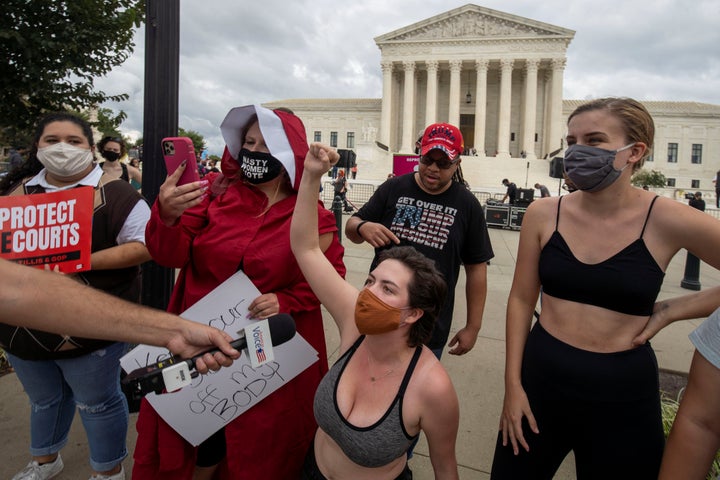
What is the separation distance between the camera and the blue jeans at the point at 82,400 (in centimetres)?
232

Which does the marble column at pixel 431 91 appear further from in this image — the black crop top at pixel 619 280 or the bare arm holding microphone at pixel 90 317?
the bare arm holding microphone at pixel 90 317

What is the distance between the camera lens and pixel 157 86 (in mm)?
2893

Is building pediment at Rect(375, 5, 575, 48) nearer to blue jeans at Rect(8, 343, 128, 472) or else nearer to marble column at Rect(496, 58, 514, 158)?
marble column at Rect(496, 58, 514, 158)

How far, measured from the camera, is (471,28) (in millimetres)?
47375

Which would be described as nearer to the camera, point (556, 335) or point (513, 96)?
point (556, 335)

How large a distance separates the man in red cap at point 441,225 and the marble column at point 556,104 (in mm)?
47596

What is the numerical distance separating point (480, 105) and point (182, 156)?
161ft

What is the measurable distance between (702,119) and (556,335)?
65262mm

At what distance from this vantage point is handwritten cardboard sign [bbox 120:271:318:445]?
Answer: 1.93 meters

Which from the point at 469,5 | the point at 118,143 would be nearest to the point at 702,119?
the point at 469,5

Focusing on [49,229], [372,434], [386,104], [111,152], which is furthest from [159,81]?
[386,104]

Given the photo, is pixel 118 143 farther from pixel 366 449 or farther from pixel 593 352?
pixel 593 352

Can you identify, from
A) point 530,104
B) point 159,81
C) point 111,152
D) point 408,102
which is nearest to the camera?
point 159,81

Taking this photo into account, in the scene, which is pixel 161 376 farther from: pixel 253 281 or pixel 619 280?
pixel 619 280
